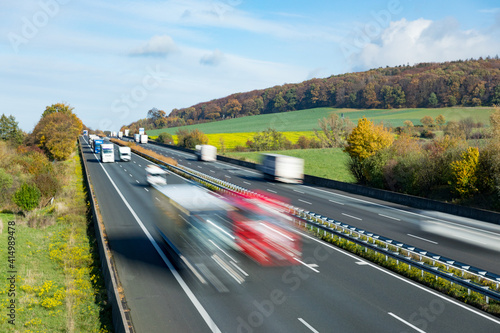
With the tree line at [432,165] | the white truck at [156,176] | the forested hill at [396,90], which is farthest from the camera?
the forested hill at [396,90]

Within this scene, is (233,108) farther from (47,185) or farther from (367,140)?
(47,185)

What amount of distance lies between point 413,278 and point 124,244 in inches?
520

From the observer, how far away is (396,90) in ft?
396

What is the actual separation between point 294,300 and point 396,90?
393ft

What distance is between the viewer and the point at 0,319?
13.2 metres

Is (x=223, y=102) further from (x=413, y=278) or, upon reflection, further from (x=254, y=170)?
(x=413, y=278)

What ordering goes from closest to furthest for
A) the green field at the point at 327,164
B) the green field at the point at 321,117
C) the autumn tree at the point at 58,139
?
1. the green field at the point at 327,164
2. the autumn tree at the point at 58,139
3. the green field at the point at 321,117

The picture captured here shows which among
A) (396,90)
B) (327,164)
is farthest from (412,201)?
(396,90)

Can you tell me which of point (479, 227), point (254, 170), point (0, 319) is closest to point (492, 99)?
point (254, 170)

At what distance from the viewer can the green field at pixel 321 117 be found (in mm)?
101613

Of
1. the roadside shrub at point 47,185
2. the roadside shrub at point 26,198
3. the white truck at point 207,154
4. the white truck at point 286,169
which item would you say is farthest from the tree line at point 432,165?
the roadside shrub at point 26,198

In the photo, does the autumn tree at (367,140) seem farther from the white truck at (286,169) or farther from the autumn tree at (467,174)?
the autumn tree at (467,174)

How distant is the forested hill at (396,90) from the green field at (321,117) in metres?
3.92

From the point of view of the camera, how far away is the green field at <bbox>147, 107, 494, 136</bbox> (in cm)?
10161
